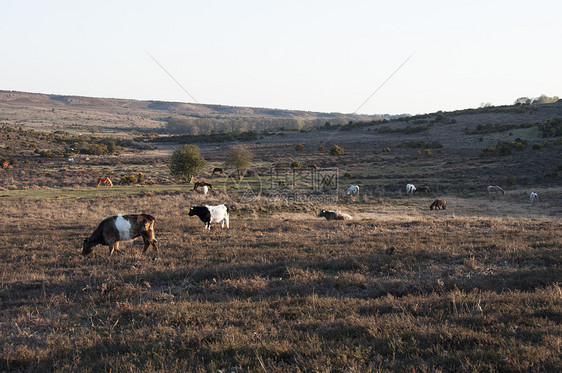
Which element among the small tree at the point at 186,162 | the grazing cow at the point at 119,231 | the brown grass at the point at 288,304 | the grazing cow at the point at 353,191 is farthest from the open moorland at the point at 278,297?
the small tree at the point at 186,162

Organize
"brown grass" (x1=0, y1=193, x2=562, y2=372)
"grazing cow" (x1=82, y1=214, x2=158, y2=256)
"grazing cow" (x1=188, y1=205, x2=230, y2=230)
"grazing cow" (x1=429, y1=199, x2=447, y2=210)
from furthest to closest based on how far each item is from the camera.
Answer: "grazing cow" (x1=429, y1=199, x2=447, y2=210)
"grazing cow" (x1=188, y1=205, x2=230, y2=230)
"grazing cow" (x1=82, y1=214, x2=158, y2=256)
"brown grass" (x1=0, y1=193, x2=562, y2=372)

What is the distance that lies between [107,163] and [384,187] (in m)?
45.0

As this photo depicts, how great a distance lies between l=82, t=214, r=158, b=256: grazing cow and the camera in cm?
1196

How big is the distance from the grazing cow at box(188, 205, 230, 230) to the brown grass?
2.58 m

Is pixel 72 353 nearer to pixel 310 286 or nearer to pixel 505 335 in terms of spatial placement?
pixel 310 286

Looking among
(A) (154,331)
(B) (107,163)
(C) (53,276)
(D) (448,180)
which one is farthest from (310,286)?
(B) (107,163)

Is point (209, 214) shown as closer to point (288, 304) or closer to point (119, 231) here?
point (119, 231)

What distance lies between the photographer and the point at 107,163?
6056 centimetres

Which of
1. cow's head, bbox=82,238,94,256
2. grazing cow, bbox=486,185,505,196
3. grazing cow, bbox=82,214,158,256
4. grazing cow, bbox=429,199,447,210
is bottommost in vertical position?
grazing cow, bbox=429,199,447,210

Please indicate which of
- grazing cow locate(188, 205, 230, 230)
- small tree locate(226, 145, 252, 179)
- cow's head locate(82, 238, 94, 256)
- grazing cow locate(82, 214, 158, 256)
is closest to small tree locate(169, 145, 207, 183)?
small tree locate(226, 145, 252, 179)

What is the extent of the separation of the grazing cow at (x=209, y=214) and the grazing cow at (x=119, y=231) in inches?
196

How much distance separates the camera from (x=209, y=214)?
1722 cm

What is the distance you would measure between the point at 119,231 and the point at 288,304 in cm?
727

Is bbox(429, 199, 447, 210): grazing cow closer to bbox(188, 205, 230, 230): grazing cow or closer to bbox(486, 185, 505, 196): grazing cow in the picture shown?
bbox(486, 185, 505, 196): grazing cow
